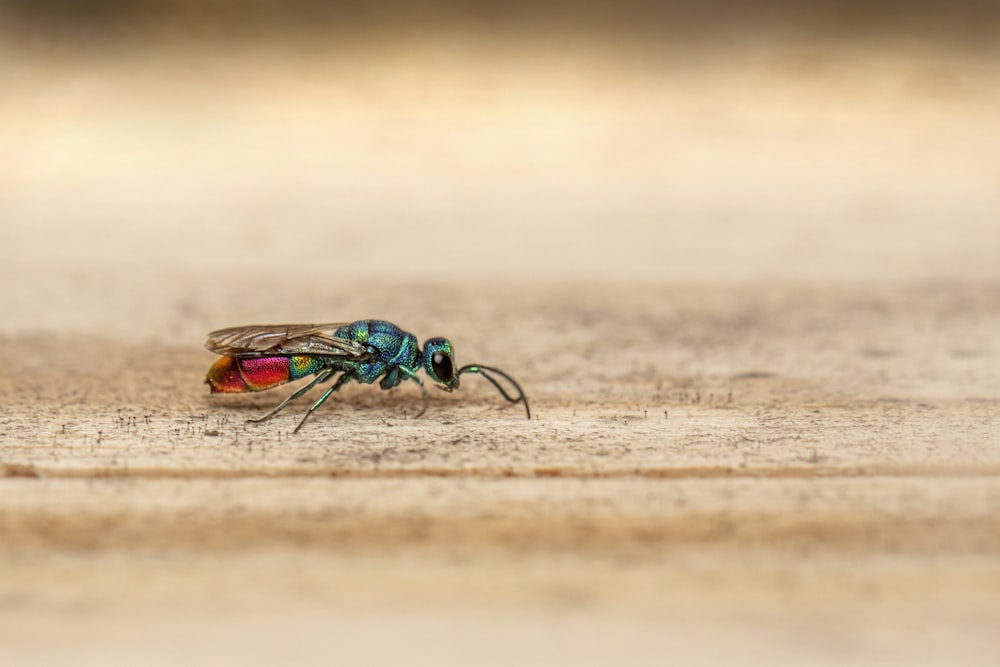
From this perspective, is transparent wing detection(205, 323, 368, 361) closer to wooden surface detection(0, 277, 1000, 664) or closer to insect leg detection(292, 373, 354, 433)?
insect leg detection(292, 373, 354, 433)

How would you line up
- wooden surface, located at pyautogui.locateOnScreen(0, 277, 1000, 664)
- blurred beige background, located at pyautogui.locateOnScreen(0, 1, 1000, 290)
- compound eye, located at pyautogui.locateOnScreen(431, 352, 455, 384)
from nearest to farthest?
1. wooden surface, located at pyautogui.locateOnScreen(0, 277, 1000, 664)
2. compound eye, located at pyautogui.locateOnScreen(431, 352, 455, 384)
3. blurred beige background, located at pyautogui.locateOnScreen(0, 1, 1000, 290)

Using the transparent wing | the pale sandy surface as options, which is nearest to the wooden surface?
the pale sandy surface

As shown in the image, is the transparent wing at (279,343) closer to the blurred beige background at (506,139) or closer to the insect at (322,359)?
the insect at (322,359)

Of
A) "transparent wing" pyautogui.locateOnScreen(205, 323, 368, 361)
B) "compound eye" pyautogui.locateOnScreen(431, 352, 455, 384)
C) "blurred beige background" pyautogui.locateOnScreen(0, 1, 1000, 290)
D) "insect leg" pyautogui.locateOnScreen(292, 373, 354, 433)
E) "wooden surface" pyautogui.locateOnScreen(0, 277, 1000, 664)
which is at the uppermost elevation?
"blurred beige background" pyautogui.locateOnScreen(0, 1, 1000, 290)

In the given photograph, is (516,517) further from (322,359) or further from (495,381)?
(322,359)

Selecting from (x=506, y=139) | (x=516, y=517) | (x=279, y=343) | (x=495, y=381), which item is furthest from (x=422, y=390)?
(x=506, y=139)

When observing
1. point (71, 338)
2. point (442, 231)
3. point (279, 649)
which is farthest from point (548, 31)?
point (279, 649)
